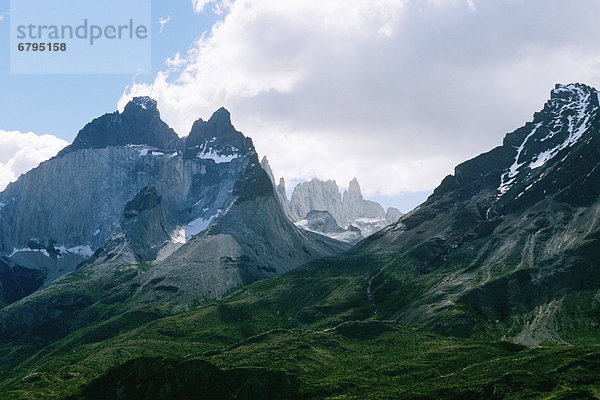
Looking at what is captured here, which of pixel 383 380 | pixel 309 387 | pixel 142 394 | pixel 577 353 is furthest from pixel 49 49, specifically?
pixel 577 353

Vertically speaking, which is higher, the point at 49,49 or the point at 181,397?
the point at 49,49

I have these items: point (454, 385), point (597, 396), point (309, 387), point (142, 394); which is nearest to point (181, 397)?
point (142, 394)

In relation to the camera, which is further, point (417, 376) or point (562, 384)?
point (417, 376)

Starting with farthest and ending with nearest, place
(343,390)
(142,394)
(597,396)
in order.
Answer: (142,394) → (343,390) → (597,396)

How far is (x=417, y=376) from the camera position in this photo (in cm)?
19525

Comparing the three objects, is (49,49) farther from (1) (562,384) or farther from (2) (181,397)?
(1) (562,384)

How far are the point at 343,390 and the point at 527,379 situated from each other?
55057 millimetres

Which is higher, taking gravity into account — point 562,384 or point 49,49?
point 49,49

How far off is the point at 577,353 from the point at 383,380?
212 ft

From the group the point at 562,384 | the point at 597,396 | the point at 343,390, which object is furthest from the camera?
the point at 343,390

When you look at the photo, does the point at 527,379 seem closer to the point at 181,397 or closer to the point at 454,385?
the point at 454,385

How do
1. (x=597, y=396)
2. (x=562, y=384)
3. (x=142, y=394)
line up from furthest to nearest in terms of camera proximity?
(x=142, y=394)
(x=562, y=384)
(x=597, y=396)

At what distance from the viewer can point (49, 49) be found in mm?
176875

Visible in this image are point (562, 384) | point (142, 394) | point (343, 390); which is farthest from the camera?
point (142, 394)
